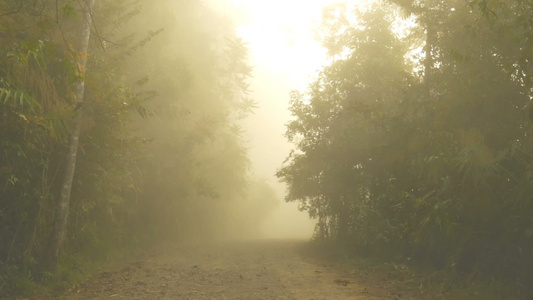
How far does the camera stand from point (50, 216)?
354 inches

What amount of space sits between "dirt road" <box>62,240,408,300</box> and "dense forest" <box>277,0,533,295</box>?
1.67 metres

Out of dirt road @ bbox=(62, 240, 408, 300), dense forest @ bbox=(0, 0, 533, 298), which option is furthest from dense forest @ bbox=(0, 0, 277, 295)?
dirt road @ bbox=(62, 240, 408, 300)

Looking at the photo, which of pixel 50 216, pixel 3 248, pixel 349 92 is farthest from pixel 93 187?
pixel 349 92

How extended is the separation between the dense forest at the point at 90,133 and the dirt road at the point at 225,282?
1.19 m

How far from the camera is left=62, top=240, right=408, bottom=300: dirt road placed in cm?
770

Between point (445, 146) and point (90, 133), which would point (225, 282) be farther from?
point (445, 146)

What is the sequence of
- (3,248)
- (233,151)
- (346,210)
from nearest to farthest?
1. (3,248)
2. (346,210)
3. (233,151)

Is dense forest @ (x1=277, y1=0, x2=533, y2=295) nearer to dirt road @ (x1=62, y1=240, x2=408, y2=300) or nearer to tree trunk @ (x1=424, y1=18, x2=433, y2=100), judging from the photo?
tree trunk @ (x1=424, y1=18, x2=433, y2=100)

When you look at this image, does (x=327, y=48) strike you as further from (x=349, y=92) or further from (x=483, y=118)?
(x=483, y=118)

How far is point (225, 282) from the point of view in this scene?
29.3 feet

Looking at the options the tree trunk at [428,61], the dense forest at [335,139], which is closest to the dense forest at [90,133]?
the dense forest at [335,139]

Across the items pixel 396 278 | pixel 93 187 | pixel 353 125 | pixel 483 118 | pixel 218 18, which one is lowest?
pixel 396 278

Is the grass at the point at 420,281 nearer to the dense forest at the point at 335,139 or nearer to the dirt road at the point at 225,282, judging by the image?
the dense forest at the point at 335,139

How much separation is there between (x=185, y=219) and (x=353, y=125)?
12.0 metres
